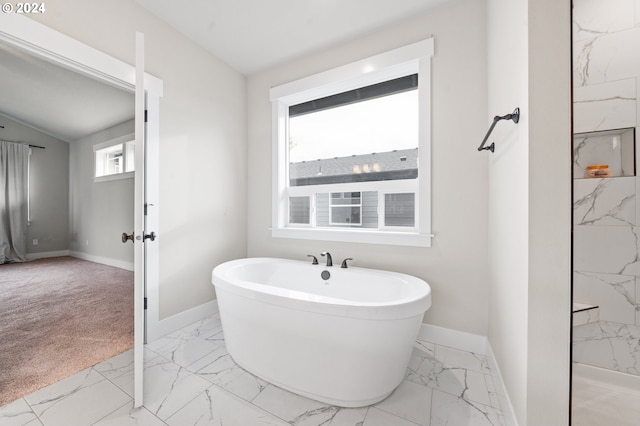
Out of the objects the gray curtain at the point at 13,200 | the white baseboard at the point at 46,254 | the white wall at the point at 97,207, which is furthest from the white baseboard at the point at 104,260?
the gray curtain at the point at 13,200

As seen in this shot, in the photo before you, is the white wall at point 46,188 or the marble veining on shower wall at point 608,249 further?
the white wall at point 46,188

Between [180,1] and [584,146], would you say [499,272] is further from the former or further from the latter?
[180,1]

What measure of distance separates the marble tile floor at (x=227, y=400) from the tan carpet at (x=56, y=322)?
224 millimetres

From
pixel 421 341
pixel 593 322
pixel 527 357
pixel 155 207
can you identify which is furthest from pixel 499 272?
pixel 155 207

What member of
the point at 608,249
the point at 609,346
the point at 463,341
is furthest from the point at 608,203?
the point at 463,341

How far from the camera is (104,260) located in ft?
14.4

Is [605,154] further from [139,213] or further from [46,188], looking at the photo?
[46,188]

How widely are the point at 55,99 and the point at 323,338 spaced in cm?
502

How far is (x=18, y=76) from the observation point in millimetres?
2982

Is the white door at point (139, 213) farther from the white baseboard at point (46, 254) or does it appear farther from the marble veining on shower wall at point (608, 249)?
the white baseboard at point (46, 254)

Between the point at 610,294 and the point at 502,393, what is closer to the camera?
the point at 502,393

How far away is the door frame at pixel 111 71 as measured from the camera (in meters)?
1.39

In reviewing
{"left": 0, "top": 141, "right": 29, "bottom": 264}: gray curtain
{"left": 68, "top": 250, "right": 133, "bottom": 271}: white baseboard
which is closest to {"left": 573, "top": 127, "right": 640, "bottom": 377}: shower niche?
{"left": 68, "top": 250, "right": 133, "bottom": 271}: white baseboard

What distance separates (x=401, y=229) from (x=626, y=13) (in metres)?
1.87
